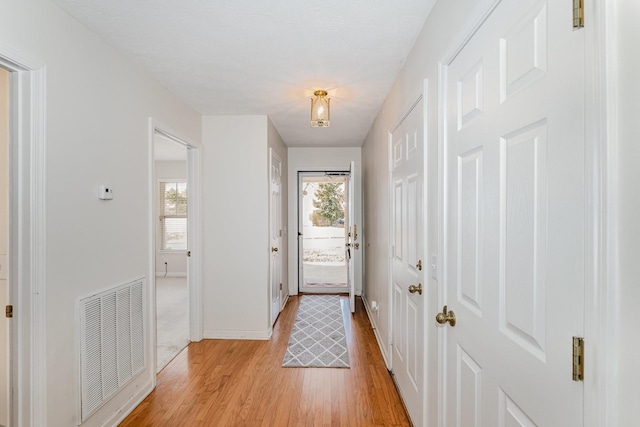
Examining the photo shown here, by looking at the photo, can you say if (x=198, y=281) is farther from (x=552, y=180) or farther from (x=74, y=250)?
(x=552, y=180)

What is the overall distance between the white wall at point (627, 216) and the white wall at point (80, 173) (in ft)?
6.78

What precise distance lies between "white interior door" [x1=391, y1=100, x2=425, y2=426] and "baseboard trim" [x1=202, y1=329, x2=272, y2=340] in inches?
57.1

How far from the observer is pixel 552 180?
782 mm

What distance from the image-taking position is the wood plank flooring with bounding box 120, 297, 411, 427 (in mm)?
2141

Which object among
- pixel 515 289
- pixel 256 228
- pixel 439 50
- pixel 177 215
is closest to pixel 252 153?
pixel 256 228

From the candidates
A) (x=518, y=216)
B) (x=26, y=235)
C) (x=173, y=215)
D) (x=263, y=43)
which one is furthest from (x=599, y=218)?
(x=173, y=215)

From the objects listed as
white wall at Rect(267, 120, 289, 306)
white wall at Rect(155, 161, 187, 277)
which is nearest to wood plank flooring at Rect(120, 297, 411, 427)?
white wall at Rect(267, 120, 289, 306)

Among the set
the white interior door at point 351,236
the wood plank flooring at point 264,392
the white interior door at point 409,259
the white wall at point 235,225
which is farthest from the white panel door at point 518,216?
the white interior door at point 351,236

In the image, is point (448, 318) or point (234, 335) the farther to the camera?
point (234, 335)

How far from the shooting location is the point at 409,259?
86.7 inches

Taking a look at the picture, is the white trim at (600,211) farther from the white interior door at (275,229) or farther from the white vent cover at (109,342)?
the white interior door at (275,229)

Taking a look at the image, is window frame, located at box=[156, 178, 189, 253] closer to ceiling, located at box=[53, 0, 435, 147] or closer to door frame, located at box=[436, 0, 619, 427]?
ceiling, located at box=[53, 0, 435, 147]

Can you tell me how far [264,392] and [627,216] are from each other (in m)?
2.48

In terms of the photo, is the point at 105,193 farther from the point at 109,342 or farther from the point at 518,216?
the point at 518,216
